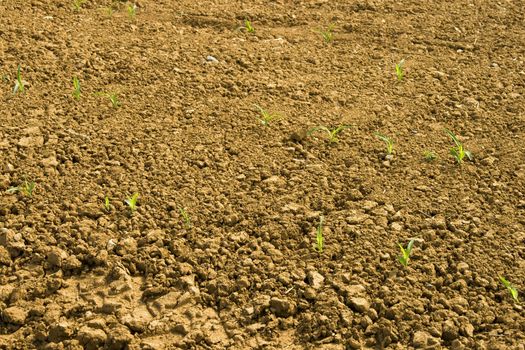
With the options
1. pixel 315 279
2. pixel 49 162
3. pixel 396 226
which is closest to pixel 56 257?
pixel 49 162

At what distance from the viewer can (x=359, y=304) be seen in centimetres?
267

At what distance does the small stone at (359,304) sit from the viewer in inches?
105

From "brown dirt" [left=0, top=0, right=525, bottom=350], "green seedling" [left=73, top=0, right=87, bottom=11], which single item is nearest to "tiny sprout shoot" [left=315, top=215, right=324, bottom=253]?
"brown dirt" [left=0, top=0, right=525, bottom=350]

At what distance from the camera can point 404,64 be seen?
4.11 m

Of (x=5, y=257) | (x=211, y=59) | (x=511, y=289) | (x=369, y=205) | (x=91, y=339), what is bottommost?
(x=91, y=339)

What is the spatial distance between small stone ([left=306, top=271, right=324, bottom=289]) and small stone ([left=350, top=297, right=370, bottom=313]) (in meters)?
0.14

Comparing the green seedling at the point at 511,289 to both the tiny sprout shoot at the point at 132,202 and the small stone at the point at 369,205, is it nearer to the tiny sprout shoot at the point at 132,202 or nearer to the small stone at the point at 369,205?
the small stone at the point at 369,205

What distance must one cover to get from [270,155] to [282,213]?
16.6 inches

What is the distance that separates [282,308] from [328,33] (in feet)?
7.09

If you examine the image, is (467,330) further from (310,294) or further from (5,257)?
(5,257)

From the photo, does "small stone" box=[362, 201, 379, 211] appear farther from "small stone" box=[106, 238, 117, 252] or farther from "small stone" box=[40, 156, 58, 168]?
"small stone" box=[40, 156, 58, 168]

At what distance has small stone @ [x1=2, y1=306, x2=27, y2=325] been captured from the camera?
2646 millimetres

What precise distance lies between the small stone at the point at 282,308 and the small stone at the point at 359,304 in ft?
0.72

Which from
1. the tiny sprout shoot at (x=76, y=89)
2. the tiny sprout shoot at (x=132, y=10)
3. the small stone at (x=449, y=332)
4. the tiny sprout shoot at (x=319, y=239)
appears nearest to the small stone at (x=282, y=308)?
the tiny sprout shoot at (x=319, y=239)
